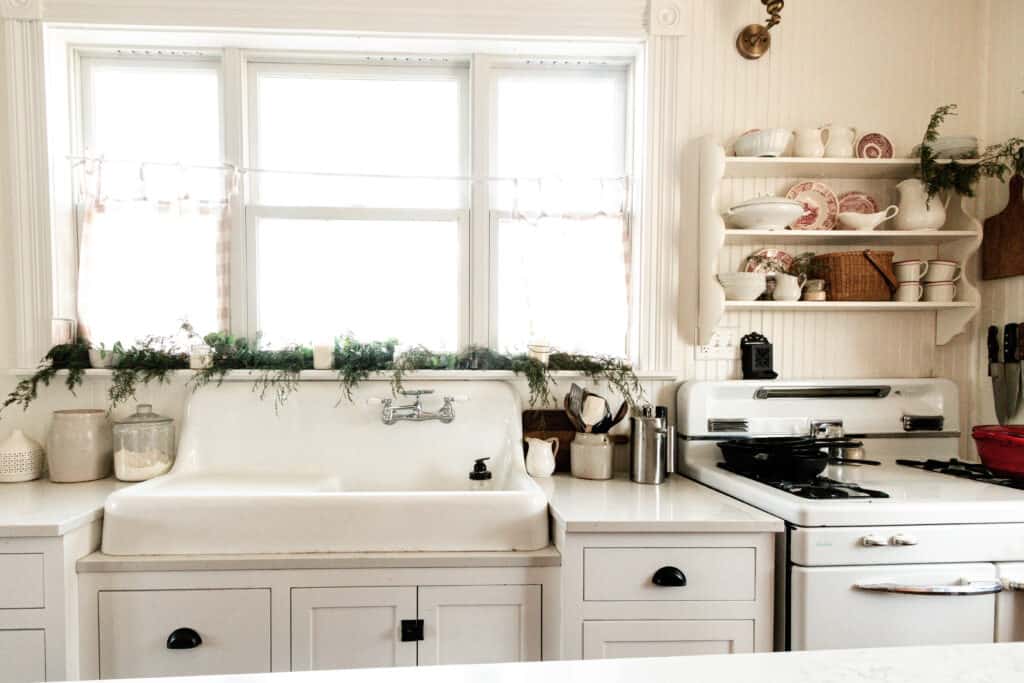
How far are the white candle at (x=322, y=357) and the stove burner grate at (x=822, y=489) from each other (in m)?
1.47

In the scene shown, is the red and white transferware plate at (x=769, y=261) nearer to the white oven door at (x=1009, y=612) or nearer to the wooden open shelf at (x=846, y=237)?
the wooden open shelf at (x=846, y=237)

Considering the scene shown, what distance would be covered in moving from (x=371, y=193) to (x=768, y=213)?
149 cm

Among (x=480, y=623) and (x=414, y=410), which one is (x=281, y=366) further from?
(x=480, y=623)

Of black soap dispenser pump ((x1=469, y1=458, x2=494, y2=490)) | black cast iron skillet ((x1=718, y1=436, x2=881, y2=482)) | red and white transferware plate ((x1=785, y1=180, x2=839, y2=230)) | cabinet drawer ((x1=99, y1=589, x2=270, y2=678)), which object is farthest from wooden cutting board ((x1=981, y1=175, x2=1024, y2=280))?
cabinet drawer ((x1=99, y1=589, x2=270, y2=678))

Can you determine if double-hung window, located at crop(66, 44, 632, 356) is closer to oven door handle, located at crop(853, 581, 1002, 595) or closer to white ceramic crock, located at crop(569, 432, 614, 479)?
white ceramic crock, located at crop(569, 432, 614, 479)

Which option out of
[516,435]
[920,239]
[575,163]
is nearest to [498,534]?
[516,435]

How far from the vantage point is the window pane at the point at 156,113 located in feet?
7.67

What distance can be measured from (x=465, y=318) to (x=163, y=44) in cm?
152

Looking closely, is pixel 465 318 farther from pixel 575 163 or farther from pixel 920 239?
pixel 920 239

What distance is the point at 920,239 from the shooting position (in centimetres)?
230

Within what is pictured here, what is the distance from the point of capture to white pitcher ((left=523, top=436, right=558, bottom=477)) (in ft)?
6.95

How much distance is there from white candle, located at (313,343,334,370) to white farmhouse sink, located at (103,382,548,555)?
7 cm

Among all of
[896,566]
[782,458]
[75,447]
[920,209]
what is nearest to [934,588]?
[896,566]

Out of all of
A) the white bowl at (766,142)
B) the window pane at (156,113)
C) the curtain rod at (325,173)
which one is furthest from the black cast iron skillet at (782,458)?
the window pane at (156,113)
